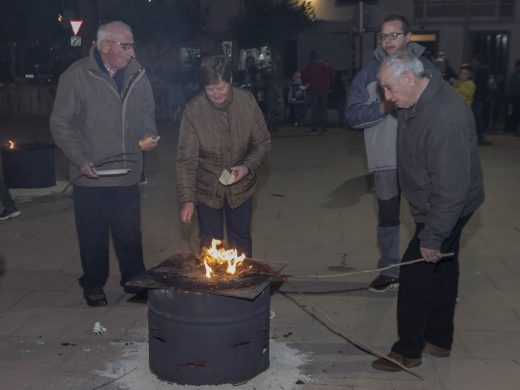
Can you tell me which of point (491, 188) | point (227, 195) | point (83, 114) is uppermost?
point (83, 114)

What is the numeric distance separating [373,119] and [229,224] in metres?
1.27

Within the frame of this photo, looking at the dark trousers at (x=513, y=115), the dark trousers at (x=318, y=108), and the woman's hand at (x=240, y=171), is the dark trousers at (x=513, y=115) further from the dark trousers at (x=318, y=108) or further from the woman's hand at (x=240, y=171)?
the woman's hand at (x=240, y=171)

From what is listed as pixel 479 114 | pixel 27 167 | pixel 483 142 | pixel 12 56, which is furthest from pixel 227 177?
pixel 12 56

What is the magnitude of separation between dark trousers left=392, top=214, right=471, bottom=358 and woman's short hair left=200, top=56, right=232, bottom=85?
5.18ft

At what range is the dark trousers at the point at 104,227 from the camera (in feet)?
19.1

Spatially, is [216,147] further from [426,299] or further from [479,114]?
[479,114]

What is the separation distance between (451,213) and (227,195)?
1.75 m

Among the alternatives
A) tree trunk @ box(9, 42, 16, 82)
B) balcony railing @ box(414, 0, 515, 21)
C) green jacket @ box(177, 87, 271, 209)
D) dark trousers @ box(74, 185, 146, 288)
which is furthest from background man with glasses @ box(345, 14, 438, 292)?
balcony railing @ box(414, 0, 515, 21)

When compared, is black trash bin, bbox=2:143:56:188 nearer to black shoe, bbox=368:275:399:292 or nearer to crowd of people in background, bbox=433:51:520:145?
black shoe, bbox=368:275:399:292

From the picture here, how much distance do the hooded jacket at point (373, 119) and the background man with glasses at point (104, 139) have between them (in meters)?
1.53

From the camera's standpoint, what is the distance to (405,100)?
4309 millimetres

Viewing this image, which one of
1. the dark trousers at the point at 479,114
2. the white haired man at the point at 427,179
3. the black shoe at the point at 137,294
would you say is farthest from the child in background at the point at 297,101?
the white haired man at the point at 427,179

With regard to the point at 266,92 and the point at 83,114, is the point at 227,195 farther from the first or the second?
the point at 266,92

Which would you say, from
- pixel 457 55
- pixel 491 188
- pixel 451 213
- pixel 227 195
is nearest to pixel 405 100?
pixel 451 213
